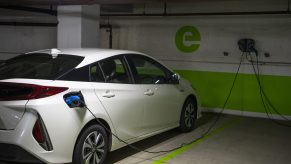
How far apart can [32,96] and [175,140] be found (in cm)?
293

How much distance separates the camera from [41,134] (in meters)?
3.68

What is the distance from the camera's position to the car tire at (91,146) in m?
4.03

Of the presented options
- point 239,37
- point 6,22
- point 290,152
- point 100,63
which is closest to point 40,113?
point 100,63

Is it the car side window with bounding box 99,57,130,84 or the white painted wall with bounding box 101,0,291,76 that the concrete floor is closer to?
the car side window with bounding box 99,57,130,84

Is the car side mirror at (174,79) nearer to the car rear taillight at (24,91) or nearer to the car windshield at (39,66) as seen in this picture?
the car windshield at (39,66)

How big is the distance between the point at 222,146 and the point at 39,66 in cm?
311

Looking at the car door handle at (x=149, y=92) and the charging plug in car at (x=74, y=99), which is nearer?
the charging plug in car at (x=74, y=99)

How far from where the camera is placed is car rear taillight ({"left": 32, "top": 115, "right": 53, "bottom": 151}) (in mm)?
3661

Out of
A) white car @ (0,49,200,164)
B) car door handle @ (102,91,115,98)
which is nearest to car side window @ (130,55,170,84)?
white car @ (0,49,200,164)

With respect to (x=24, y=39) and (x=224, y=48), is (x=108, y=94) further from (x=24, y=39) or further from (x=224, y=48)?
(x=24, y=39)

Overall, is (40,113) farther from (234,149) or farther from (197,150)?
(234,149)

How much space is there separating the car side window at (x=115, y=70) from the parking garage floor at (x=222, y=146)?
3.54ft

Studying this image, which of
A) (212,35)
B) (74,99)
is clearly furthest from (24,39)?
(74,99)

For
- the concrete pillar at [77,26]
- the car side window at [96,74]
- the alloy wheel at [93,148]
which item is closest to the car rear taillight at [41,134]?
the alloy wheel at [93,148]
